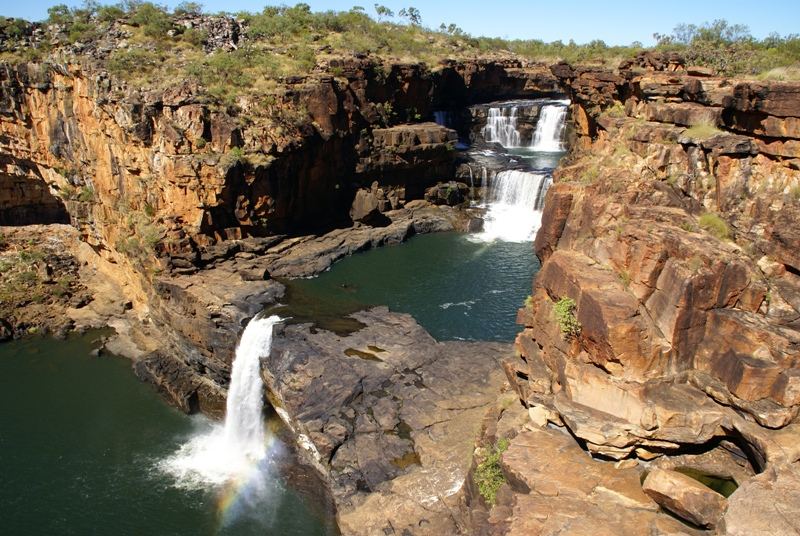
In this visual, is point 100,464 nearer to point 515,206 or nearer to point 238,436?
point 238,436

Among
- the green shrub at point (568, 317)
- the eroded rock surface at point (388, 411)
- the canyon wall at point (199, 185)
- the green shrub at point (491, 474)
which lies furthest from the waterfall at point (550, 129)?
the green shrub at point (491, 474)

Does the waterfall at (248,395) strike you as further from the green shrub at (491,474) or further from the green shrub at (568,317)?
the green shrub at (568,317)

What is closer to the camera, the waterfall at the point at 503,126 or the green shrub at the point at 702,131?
the green shrub at the point at 702,131

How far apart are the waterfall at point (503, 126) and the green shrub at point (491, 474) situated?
4252cm

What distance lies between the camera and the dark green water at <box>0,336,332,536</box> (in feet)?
68.3

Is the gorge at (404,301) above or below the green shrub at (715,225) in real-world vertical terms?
below

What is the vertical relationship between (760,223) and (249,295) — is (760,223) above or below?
above

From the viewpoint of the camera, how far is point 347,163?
43.0 meters

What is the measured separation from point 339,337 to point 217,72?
72.1ft

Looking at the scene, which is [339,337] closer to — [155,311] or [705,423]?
[155,311]

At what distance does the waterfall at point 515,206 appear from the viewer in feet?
135

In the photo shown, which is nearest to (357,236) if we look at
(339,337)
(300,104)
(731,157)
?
(300,104)

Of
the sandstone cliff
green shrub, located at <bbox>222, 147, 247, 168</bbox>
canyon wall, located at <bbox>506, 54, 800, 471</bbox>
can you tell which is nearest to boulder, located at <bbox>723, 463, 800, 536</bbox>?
the sandstone cliff

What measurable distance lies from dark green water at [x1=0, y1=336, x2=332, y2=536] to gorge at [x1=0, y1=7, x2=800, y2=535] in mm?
152
